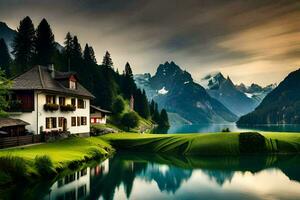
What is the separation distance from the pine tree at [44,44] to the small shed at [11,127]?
69142 millimetres

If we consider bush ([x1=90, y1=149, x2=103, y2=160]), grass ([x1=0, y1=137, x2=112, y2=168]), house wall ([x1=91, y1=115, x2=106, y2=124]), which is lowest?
bush ([x1=90, y1=149, x2=103, y2=160])

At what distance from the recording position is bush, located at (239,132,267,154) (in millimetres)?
57719

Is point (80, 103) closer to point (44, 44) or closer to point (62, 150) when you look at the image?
point (62, 150)

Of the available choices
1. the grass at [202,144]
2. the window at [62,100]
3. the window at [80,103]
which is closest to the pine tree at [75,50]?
the window at [80,103]

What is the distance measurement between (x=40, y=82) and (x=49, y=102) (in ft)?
12.5

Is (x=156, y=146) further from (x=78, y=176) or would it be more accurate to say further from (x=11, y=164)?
(x=11, y=164)

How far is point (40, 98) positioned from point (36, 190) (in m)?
32.0

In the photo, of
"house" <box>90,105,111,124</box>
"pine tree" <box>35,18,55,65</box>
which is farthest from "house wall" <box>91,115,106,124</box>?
"pine tree" <box>35,18,55,65</box>

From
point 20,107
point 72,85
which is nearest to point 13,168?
point 20,107

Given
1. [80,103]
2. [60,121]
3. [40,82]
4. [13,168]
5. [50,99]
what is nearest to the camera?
[13,168]

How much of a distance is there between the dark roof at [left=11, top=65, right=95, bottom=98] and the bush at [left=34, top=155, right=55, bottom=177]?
2396 centimetres

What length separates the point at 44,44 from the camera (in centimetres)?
12500

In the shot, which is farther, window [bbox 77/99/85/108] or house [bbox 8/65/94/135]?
window [bbox 77/99/85/108]

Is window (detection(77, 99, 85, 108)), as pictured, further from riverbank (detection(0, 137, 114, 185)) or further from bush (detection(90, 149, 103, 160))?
bush (detection(90, 149, 103, 160))
